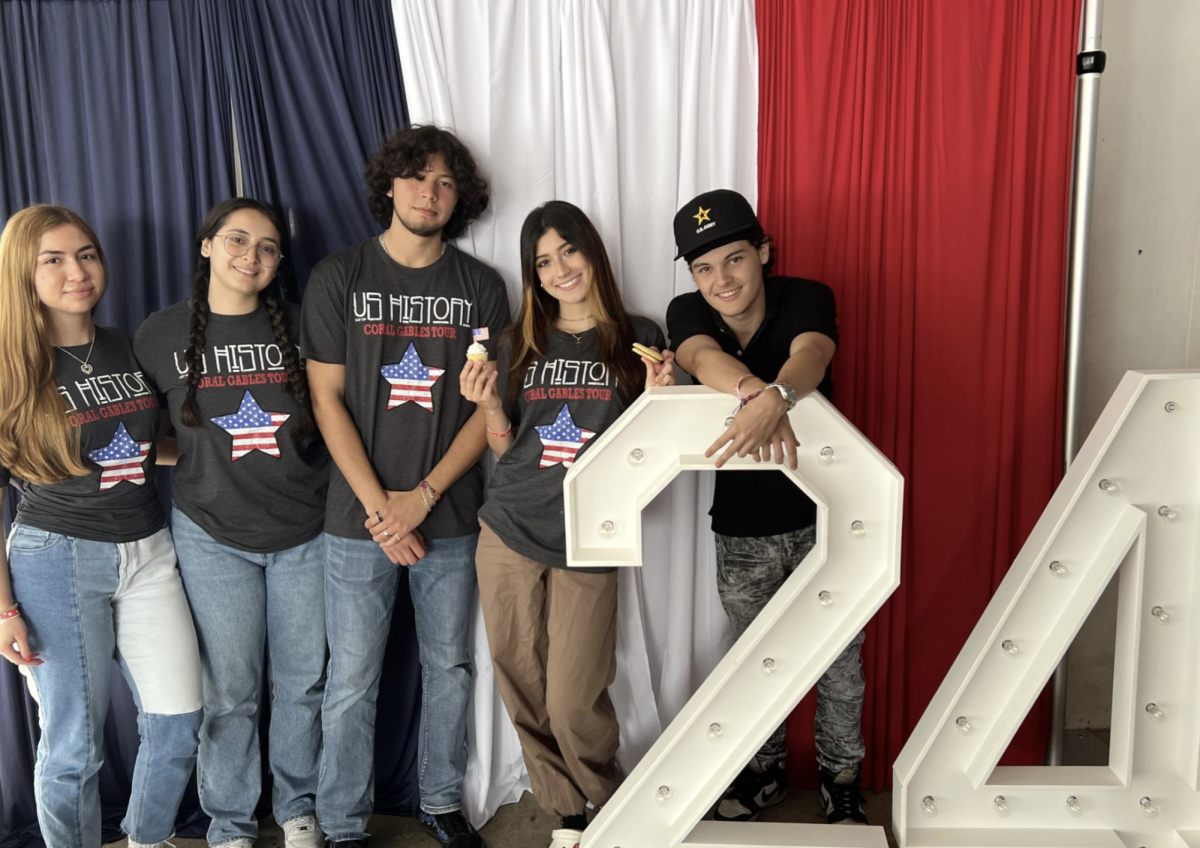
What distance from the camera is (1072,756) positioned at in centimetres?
252

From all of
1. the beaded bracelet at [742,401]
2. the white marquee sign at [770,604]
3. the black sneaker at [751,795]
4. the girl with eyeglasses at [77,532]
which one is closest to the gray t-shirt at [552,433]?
the white marquee sign at [770,604]

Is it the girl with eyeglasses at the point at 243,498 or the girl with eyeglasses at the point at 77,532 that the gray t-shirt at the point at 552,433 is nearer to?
the girl with eyeglasses at the point at 243,498

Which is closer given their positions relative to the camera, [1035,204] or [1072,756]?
[1035,204]

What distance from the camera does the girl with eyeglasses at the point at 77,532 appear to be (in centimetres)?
192

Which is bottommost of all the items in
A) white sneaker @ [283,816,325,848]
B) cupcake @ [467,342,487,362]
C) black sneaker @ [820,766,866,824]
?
white sneaker @ [283,816,325,848]

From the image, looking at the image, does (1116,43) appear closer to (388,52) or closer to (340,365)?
(388,52)

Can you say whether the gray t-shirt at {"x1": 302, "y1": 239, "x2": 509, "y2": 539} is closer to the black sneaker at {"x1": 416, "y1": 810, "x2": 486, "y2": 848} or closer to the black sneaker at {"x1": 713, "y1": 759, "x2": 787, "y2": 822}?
the black sneaker at {"x1": 416, "y1": 810, "x2": 486, "y2": 848}

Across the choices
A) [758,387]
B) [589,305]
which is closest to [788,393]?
[758,387]

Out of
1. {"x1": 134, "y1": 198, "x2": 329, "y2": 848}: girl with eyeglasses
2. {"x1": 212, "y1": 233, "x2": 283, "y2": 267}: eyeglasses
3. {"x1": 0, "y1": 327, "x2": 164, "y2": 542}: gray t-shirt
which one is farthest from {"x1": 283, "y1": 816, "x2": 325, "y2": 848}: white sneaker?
{"x1": 212, "y1": 233, "x2": 283, "y2": 267}: eyeglasses

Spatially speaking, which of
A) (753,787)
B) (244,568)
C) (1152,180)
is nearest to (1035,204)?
(1152,180)

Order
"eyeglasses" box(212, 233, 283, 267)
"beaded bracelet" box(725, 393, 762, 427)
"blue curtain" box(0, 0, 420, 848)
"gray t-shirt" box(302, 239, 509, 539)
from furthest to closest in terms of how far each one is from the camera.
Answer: "blue curtain" box(0, 0, 420, 848)
"gray t-shirt" box(302, 239, 509, 539)
"eyeglasses" box(212, 233, 283, 267)
"beaded bracelet" box(725, 393, 762, 427)

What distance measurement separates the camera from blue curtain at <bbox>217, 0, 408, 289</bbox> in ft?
7.45

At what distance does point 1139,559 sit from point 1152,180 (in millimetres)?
1328

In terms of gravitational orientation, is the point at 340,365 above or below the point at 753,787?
above
